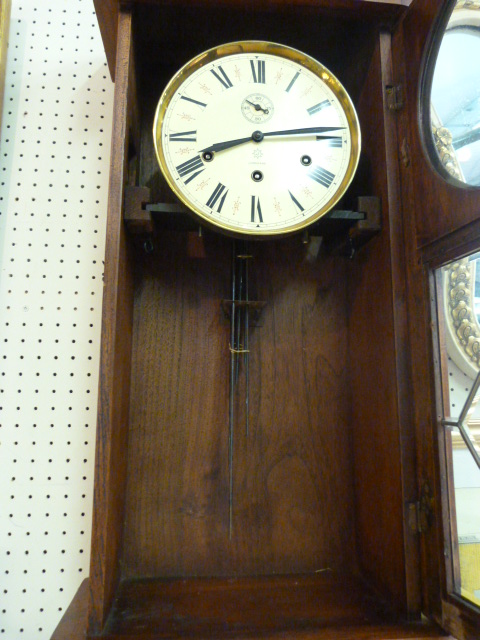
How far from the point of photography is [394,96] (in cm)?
102

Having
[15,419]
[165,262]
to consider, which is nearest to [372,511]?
[165,262]

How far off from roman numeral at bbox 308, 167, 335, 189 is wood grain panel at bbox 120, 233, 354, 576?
0.23 meters

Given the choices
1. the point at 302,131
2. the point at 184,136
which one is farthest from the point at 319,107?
the point at 184,136

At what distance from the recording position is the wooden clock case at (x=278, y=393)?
0.87 meters

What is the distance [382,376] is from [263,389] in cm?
29

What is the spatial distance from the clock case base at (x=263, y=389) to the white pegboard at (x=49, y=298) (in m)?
0.17

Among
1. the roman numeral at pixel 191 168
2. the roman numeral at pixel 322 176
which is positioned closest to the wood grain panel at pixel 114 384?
the roman numeral at pixel 191 168

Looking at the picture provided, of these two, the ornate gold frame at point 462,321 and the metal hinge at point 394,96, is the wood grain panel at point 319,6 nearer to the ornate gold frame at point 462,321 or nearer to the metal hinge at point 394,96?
the metal hinge at point 394,96

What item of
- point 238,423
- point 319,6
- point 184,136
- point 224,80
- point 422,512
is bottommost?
point 422,512

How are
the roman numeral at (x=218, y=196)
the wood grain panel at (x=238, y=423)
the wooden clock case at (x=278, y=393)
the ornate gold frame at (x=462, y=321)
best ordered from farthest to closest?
1. the wood grain panel at (x=238, y=423)
2. the roman numeral at (x=218, y=196)
3. the wooden clock case at (x=278, y=393)
4. the ornate gold frame at (x=462, y=321)

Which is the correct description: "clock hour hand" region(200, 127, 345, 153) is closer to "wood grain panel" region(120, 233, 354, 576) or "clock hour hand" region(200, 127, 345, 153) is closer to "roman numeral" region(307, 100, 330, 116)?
"roman numeral" region(307, 100, 330, 116)

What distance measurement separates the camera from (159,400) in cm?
112

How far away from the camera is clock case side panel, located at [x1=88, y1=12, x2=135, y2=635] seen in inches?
32.5

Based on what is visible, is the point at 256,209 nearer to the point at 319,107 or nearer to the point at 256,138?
the point at 256,138
